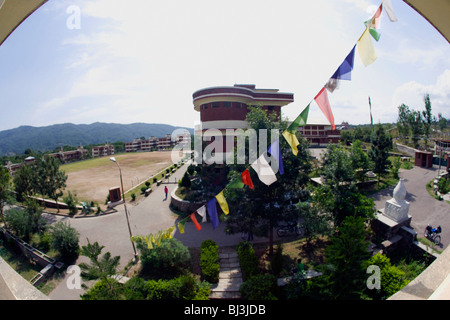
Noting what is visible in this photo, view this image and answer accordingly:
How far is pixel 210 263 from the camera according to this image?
8.07 metres

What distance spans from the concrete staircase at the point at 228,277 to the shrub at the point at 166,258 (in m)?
1.73

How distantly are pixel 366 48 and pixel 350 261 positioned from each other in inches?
214

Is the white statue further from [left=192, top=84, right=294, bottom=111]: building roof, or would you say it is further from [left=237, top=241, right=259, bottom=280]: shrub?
[left=192, top=84, right=294, bottom=111]: building roof

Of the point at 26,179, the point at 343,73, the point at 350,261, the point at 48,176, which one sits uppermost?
the point at 343,73

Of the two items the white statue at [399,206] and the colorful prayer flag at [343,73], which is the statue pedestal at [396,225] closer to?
the white statue at [399,206]

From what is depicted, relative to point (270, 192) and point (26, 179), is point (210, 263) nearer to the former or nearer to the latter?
point (270, 192)

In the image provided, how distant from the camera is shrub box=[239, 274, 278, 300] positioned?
6.12 metres

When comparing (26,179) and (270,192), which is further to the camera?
(26,179)

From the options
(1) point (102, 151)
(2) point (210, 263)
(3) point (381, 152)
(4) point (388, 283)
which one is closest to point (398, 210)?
(4) point (388, 283)

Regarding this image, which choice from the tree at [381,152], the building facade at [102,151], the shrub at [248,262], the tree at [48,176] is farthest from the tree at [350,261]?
the building facade at [102,151]

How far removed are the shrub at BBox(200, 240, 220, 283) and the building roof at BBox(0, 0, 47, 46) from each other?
8.92 m

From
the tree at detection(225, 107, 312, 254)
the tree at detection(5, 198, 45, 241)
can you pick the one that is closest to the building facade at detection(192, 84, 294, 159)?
the tree at detection(225, 107, 312, 254)

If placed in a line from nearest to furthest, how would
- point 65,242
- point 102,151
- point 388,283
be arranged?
1. point 388,283
2. point 65,242
3. point 102,151
